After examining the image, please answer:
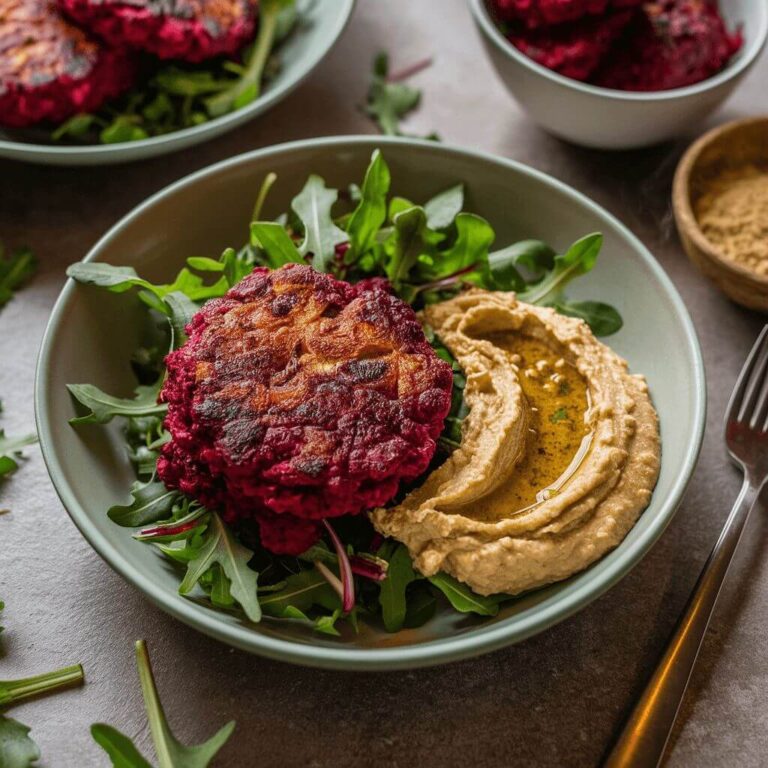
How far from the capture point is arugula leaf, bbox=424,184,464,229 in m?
2.95

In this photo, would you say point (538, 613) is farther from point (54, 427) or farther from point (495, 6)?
point (495, 6)

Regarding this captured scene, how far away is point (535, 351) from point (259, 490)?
1.02 meters

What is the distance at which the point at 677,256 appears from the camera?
11.4ft

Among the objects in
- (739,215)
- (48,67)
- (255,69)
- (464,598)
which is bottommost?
(464,598)

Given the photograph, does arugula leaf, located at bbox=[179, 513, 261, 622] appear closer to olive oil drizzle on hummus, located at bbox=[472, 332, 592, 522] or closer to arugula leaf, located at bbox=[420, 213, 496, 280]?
olive oil drizzle on hummus, located at bbox=[472, 332, 592, 522]

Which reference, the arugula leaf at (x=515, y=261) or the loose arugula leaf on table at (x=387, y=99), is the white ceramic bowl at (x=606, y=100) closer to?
the loose arugula leaf on table at (x=387, y=99)

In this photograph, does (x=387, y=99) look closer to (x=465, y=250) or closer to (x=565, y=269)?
(x=465, y=250)

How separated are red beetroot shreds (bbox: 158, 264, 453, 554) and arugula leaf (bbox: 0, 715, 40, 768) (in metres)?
0.76

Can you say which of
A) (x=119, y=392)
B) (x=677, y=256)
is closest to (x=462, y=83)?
(x=677, y=256)

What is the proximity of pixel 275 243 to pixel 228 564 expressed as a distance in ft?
3.40

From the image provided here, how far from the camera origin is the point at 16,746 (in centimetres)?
228

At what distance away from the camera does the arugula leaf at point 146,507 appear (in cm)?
235

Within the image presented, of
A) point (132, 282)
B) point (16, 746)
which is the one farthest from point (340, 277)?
point (16, 746)

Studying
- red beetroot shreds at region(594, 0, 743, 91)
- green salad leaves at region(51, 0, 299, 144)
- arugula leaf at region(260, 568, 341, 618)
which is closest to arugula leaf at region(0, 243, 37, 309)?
green salad leaves at region(51, 0, 299, 144)
